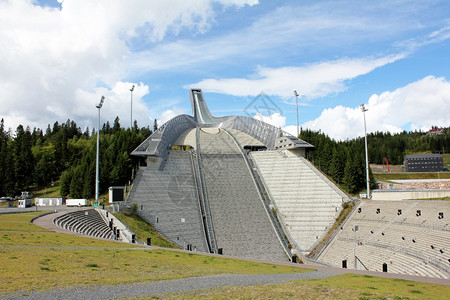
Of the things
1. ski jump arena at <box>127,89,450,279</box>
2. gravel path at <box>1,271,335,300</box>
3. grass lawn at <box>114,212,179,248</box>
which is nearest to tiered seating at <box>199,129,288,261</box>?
ski jump arena at <box>127,89,450,279</box>

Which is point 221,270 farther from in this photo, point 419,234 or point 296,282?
point 419,234

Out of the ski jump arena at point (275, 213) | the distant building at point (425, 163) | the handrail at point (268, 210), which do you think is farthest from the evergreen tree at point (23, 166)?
the distant building at point (425, 163)

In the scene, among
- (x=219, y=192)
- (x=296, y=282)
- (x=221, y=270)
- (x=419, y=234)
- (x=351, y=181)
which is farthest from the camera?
(x=351, y=181)

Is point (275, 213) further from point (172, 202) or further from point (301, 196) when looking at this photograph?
point (172, 202)

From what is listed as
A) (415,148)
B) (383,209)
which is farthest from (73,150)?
(415,148)

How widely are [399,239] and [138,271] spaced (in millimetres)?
21592

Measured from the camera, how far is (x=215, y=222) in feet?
114

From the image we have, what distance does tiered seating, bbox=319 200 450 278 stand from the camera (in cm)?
2066

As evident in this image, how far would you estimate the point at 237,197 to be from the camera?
3941 centimetres

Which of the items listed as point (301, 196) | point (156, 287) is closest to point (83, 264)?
point (156, 287)

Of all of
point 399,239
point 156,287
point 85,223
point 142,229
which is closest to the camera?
point 156,287

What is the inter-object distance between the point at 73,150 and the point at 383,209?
60612 millimetres

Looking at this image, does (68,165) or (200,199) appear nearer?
(200,199)

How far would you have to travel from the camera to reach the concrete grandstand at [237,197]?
Answer: 32000 mm
